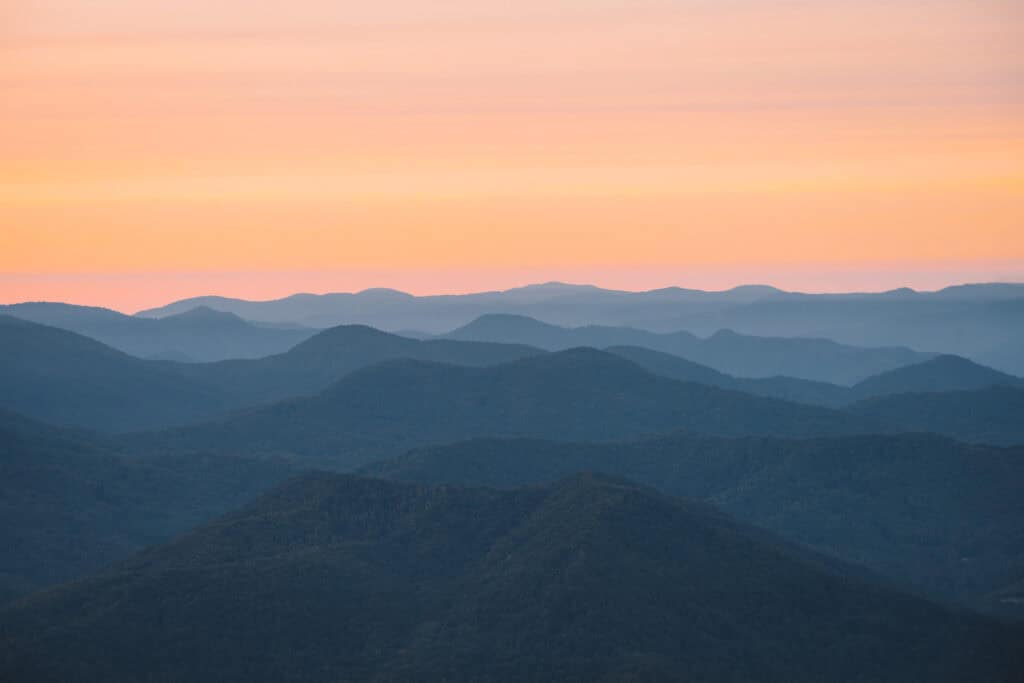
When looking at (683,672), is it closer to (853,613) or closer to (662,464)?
(853,613)

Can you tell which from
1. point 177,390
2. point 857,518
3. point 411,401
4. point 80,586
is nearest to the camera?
point 80,586

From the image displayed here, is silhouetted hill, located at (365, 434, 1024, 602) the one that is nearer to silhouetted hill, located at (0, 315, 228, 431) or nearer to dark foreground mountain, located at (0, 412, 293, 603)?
dark foreground mountain, located at (0, 412, 293, 603)

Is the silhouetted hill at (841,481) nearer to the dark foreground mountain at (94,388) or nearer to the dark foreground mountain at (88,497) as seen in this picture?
the dark foreground mountain at (88,497)

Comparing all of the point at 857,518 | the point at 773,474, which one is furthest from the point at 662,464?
the point at 857,518

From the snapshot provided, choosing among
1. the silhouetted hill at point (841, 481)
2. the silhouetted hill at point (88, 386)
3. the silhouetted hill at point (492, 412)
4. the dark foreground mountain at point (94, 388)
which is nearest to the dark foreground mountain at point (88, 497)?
the silhouetted hill at point (841, 481)

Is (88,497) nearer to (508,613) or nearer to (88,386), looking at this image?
(508,613)

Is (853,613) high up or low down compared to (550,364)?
down

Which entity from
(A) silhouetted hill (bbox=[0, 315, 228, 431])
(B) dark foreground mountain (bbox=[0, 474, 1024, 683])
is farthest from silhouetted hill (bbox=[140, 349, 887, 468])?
(B) dark foreground mountain (bbox=[0, 474, 1024, 683])
